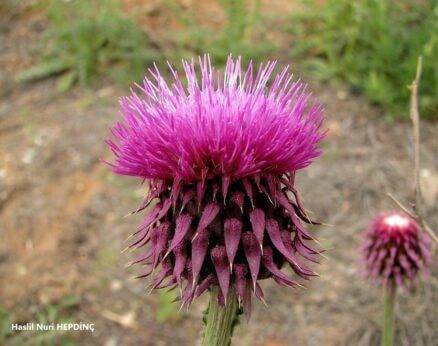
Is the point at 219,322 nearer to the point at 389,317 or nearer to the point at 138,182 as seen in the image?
the point at 389,317

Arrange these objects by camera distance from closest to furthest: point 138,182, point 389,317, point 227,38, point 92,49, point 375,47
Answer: point 389,317
point 138,182
point 375,47
point 227,38
point 92,49

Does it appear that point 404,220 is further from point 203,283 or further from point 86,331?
point 86,331

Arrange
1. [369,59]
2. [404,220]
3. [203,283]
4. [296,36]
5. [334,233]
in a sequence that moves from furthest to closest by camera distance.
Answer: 1. [296,36]
2. [369,59]
3. [334,233]
4. [404,220]
5. [203,283]

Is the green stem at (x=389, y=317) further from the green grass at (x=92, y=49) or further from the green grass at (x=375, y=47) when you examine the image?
the green grass at (x=92, y=49)

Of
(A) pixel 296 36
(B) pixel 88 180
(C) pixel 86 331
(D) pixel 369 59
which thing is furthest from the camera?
(A) pixel 296 36

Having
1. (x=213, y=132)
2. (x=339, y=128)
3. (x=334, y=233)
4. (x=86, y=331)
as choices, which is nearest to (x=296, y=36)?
(x=339, y=128)

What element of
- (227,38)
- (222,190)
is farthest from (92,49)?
(222,190)

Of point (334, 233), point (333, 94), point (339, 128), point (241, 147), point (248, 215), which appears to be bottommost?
point (248, 215)

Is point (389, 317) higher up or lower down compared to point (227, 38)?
lower down
